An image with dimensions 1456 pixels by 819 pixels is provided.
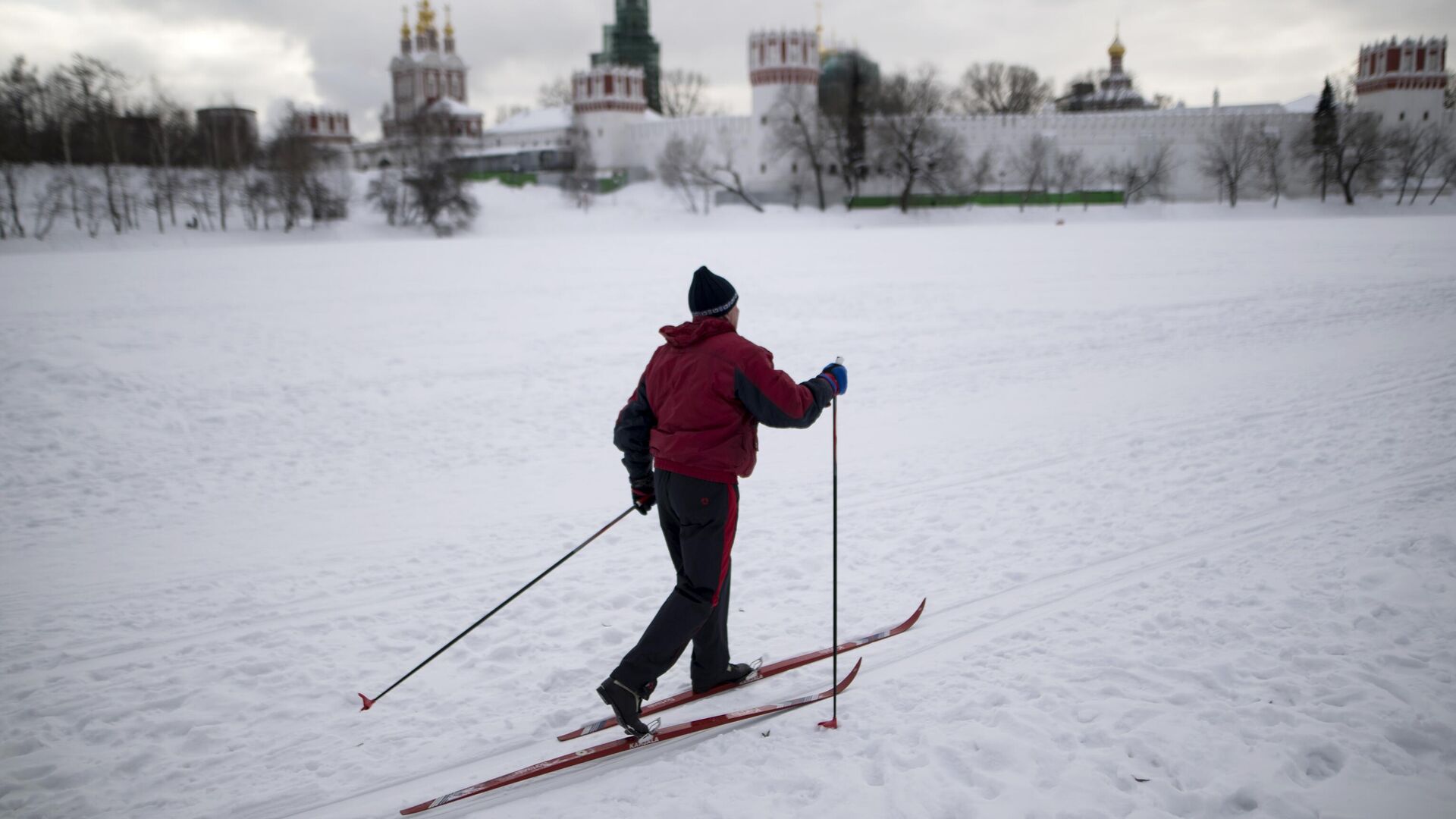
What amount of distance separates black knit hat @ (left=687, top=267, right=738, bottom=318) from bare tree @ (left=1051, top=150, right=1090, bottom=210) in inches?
2488

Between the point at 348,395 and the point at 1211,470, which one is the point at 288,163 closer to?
the point at 348,395

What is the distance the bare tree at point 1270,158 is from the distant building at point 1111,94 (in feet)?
66.4

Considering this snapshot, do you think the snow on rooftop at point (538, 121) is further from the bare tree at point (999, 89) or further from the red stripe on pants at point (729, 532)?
the red stripe on pants at point (729, 532)

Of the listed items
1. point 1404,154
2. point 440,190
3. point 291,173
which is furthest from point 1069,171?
point 291,173

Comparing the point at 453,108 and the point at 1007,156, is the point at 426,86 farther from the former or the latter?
the point at 1007,156

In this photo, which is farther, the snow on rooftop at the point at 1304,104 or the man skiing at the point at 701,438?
the snow on rooftop at the point at 1304,104

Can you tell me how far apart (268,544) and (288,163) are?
47536 millimetres

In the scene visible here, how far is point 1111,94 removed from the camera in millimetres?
84375

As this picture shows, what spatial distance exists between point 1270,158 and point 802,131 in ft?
108

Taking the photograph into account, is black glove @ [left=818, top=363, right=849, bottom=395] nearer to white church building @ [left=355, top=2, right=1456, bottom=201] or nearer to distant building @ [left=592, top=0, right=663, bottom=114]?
white church building @ [left=355, top=2, right=1456, bottom=201]

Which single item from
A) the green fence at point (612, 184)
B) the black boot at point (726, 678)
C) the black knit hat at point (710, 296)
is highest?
the green fence at point (612, 184)

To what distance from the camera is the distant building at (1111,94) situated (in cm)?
8156

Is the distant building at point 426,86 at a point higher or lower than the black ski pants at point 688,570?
higher

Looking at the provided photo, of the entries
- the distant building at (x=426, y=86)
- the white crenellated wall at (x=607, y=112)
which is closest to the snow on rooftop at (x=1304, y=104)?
the white crenellated wall at (x=607, y=112)
